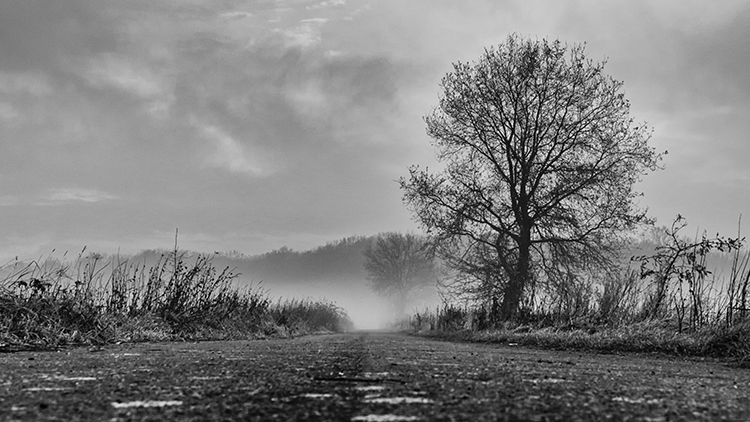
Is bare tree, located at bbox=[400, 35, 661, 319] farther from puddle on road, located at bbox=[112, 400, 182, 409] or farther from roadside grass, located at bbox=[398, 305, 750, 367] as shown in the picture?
puddle on road, located at bbox=[112, 400, 182, 409]

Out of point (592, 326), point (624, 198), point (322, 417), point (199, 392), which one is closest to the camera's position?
point (322, 417)

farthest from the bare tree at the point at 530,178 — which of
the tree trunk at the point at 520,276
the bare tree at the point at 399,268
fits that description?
the bare tree at the point at 399,268

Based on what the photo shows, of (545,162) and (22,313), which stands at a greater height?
(545,162)

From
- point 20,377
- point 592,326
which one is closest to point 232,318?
point 592,326

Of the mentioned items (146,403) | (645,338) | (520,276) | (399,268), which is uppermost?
(399,268)

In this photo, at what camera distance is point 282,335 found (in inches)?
624

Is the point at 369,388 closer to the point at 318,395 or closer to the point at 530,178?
the point at 318,395

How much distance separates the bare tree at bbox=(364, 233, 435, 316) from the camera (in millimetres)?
56469

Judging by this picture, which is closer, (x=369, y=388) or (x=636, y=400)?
(x=636, y=400)

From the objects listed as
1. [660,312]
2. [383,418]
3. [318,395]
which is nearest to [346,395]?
[318,395]

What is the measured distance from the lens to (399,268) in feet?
186

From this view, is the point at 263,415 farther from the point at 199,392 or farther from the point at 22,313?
the point at 22,313

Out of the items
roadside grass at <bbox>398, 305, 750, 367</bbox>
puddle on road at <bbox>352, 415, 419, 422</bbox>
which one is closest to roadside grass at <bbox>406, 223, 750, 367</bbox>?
roadside grass at <bbox>398, 305, 750, 367</bbox>

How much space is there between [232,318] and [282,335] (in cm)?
292
